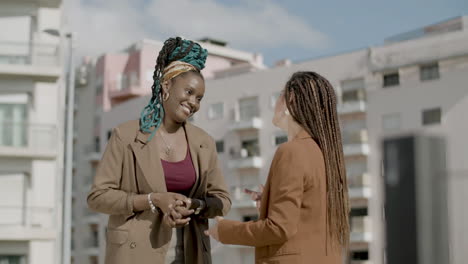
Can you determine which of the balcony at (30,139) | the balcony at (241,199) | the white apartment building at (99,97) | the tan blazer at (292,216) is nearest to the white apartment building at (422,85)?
the balcony at (241,199)

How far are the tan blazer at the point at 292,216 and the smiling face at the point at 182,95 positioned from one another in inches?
22.6

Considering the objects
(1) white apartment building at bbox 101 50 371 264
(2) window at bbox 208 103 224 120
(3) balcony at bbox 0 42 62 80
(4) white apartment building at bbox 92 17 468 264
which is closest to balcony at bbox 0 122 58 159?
(3) balcony at bbox 0 42 62 80

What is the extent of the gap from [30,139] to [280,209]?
21536 mm

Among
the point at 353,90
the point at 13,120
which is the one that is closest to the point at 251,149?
the point at 353,90

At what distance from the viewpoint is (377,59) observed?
129 feet

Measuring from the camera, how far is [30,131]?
23297mm

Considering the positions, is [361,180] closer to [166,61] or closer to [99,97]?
[99,97]

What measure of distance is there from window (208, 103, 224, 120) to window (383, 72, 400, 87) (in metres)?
10.5

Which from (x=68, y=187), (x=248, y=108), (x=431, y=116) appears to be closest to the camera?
(x=68, y=187)

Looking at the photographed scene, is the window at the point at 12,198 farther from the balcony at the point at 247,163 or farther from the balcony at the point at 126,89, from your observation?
the balcony at the point at 126,89

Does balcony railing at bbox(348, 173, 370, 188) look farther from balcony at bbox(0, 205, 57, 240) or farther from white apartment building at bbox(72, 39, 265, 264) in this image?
balcony at bbox(0, 205, 57, 240)

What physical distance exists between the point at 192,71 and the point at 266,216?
77cm

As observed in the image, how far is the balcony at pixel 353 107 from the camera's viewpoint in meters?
40.0

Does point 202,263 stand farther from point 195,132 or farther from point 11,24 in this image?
point 11,24
